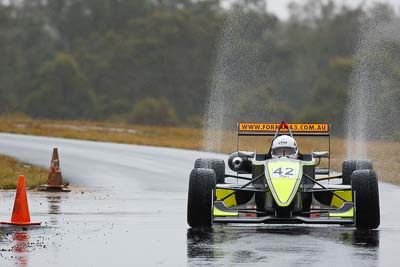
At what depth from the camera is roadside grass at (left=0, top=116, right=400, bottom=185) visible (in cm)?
3580

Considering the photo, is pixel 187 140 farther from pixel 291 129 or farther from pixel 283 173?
pixel 283 173

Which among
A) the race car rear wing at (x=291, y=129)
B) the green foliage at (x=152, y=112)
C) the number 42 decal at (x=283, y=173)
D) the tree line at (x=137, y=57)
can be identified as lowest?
the number 42 decal at (x=283, y=173)

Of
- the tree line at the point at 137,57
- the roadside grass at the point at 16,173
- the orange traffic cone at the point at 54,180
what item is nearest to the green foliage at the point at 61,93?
the tree line at the point at 137,57

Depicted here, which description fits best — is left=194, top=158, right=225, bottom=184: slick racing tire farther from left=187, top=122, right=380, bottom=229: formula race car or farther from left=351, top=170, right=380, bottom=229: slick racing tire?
left=351, top=170, right=380, bottom=229: slick racing tire

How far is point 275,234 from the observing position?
14.9m

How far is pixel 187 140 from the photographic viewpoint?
170ft

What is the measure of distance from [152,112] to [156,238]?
66.4 m

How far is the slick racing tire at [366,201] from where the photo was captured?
15000mm

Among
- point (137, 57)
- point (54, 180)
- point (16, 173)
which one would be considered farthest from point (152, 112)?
point (54, 180)

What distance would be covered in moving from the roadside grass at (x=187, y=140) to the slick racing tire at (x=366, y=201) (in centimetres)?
1240

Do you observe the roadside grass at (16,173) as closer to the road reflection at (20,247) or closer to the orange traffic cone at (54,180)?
the orange traffic cone at (54,180)

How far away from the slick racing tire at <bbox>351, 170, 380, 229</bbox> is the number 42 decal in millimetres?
854

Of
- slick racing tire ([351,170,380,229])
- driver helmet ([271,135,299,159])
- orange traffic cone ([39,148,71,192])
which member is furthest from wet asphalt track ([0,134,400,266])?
driver helmet ([271,135,299,159])

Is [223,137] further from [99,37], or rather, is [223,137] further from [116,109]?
[99,37]
